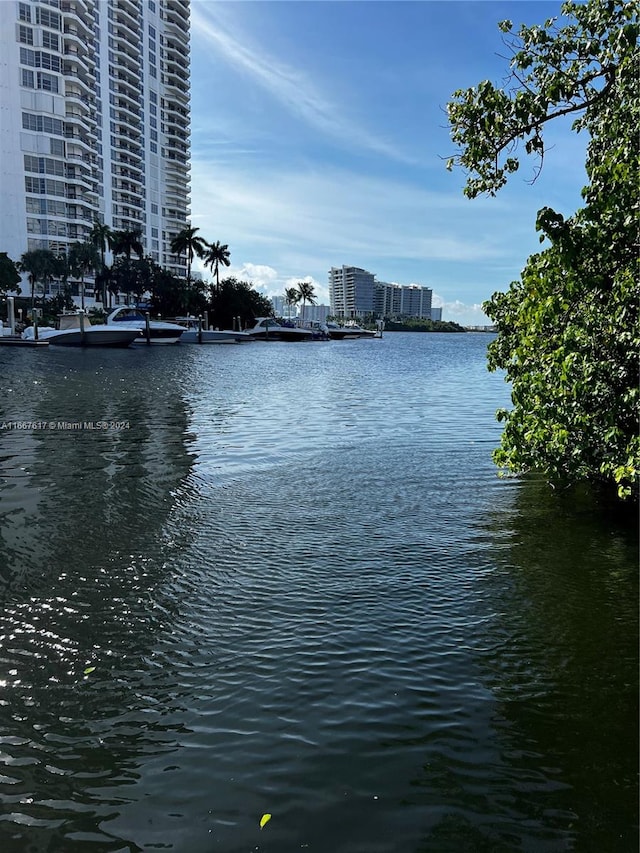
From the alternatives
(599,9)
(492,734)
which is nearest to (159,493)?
(492,734)

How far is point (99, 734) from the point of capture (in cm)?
572

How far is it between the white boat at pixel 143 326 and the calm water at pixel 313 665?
74.0 m

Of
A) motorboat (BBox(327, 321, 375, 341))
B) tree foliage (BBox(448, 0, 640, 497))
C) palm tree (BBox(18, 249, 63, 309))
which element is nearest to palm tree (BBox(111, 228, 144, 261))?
palm tree (BBox(18, 249, 63, 309))

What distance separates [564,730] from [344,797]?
86.5 inches

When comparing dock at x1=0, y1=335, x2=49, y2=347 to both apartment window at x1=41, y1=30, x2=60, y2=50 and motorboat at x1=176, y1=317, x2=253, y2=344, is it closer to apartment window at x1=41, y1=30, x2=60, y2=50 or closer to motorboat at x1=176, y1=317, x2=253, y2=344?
motorboat at x1=176, y1=317, x2=253, y2=344

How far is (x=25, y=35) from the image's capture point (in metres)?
117

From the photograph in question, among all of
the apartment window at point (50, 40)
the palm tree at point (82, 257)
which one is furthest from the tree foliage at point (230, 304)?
the apartment window at point (50, 40)

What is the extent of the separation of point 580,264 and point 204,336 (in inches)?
3953

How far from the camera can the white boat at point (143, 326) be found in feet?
282

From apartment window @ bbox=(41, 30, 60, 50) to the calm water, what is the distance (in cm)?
13251

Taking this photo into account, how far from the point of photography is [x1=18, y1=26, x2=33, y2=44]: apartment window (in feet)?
382

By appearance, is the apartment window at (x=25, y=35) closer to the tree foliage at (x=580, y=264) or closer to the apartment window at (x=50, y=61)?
the apartment window at (x=50, y=61)

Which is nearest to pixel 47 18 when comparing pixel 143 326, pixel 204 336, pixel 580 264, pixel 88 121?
pixel 88 121

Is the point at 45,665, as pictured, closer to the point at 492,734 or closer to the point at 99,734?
the point at 99,734
